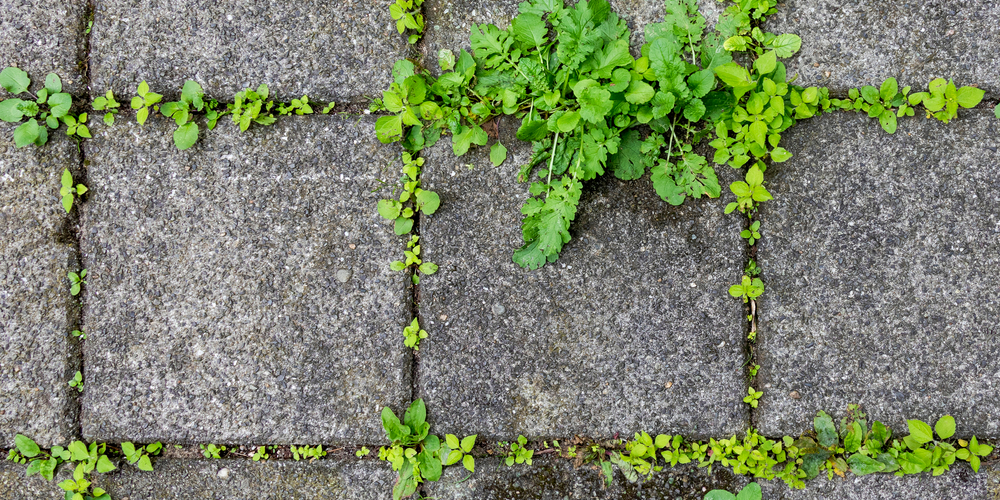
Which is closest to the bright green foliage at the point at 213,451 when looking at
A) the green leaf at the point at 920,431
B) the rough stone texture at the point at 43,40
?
the rough stone texture at the point at 43,40

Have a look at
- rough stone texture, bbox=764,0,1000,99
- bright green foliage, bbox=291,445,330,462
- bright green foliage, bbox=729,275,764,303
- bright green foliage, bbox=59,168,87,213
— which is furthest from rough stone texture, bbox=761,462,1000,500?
bright green foliage, bbox=59,168,87,213

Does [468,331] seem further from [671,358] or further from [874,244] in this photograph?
[874,244]

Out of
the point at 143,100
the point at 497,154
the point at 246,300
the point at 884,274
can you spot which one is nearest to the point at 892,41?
the point at 884,274

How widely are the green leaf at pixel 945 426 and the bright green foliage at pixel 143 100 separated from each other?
9.39 ft

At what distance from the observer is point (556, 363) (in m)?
1.99

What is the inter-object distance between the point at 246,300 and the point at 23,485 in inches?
40.4

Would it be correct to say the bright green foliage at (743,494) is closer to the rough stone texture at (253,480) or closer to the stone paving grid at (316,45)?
the stone paving grid at (316,45)

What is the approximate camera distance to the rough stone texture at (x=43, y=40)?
201 cm

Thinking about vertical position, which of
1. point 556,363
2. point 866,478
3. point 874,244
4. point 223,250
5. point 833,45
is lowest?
point 866,478

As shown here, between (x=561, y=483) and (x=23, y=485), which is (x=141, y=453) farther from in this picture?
(x=561, y=483)

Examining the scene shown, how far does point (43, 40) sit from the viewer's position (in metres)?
2.02

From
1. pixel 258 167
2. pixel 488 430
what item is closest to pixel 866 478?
pixel 488 430

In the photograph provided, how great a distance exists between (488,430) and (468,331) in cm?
35

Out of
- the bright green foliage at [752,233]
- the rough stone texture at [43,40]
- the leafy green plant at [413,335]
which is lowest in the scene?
the leafy green plant at [413,335]
